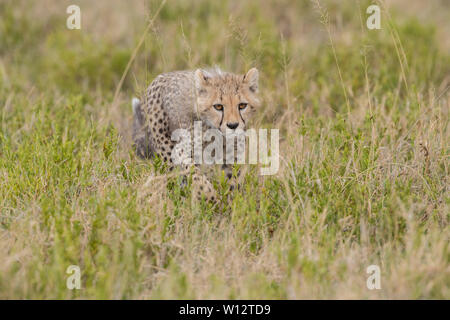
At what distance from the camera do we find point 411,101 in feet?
15.7

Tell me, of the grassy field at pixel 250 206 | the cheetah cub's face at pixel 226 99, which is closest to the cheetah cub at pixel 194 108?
the cheetah cub's face at pixel 226 99

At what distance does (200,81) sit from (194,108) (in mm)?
190

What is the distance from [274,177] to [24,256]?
1.60 m

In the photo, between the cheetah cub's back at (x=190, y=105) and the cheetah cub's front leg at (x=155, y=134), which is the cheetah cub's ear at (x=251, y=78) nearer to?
the cheetah cub's back at (x=190, y=105)

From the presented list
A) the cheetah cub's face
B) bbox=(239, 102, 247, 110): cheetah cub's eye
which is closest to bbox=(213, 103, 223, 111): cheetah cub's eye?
the cheetah cub's face

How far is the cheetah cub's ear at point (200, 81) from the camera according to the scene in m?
3.96

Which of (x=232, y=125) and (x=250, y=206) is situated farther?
(x=232, y=125)

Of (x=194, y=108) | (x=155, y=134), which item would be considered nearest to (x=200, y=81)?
(x=194, y=108)

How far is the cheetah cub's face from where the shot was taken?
3.85 m

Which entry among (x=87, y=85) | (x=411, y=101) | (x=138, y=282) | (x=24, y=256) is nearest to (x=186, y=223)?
(x=138, y=282)

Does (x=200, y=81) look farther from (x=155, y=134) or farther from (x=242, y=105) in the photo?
(x=155, y=134)

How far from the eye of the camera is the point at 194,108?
4.05 metres

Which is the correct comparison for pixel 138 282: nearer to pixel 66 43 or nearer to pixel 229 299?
pixel 229 299

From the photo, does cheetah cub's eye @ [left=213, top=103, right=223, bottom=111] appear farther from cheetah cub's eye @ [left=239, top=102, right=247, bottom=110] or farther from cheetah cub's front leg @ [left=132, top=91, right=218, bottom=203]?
cheetah cub's front leg @ [left=132, top=91, right=218, bottom=203]
